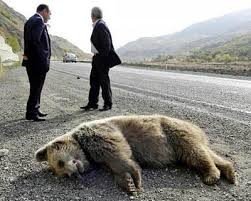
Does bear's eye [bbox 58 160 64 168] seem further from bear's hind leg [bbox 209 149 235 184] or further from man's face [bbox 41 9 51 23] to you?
man's face [bbox 41 9 51 23]

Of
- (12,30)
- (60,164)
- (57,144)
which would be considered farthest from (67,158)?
(12,30)

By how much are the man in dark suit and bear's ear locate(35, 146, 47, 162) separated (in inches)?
191

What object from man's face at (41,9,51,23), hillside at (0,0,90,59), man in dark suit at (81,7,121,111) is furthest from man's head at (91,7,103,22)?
hillside at (0,0,90,59)

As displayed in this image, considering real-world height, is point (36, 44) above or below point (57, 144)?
above

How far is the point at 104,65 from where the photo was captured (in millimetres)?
10578

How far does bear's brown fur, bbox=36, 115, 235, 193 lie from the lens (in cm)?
518

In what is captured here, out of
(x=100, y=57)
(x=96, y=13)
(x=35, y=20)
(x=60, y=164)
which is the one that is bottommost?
(x=60, y=164)

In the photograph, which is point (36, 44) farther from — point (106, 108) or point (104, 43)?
point (106, 108)

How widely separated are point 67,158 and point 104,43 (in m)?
5.53

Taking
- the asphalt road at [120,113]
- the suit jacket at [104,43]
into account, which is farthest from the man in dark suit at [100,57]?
the asphalt road at [120,113]

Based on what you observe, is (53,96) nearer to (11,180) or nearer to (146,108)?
(146,108)

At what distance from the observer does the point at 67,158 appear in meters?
5.20

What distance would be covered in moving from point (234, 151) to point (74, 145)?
101 inches

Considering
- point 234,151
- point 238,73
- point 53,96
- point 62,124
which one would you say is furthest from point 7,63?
point 234,151
